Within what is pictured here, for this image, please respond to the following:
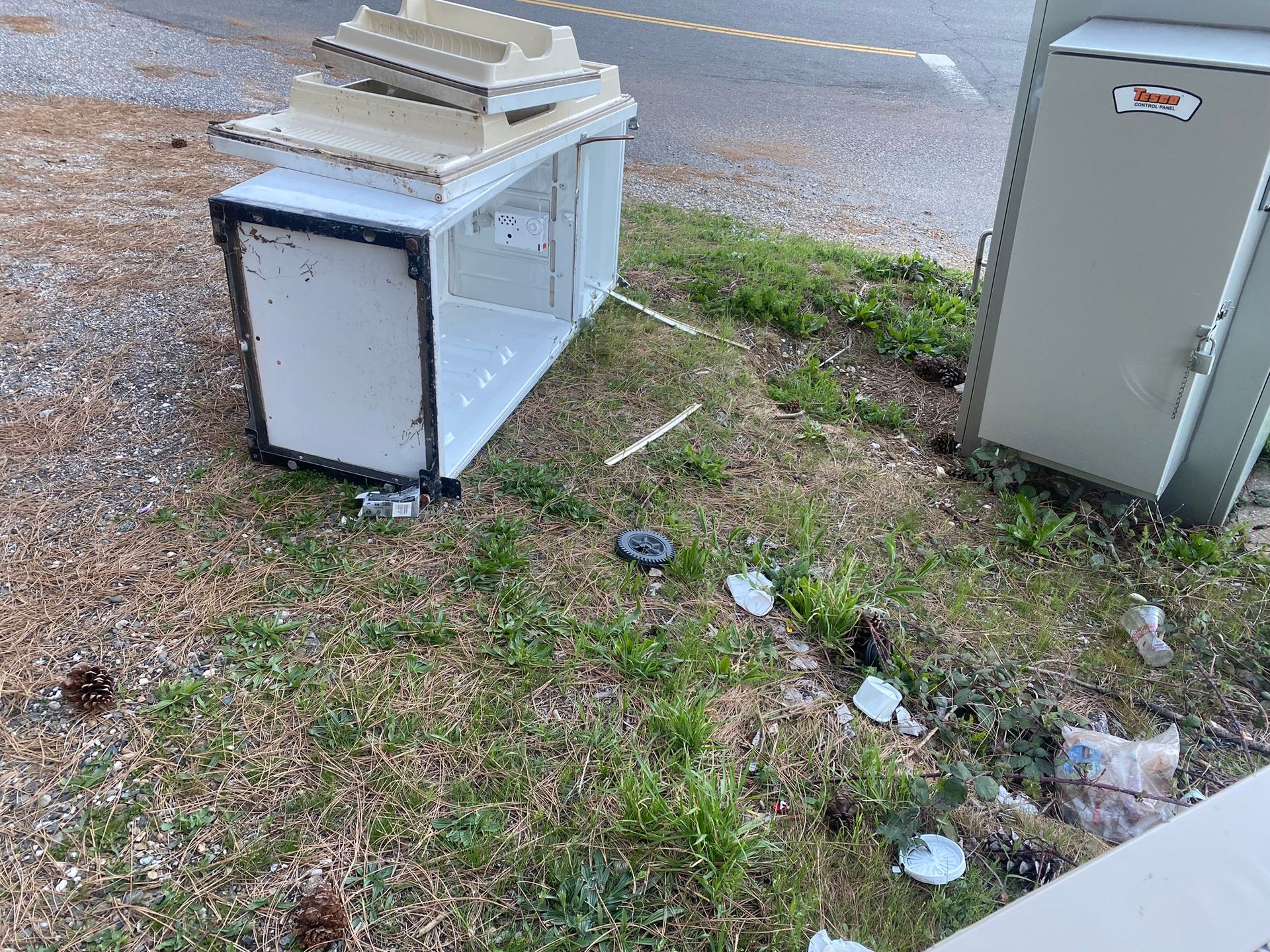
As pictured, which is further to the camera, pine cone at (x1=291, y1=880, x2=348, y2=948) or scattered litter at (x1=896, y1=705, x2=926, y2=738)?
scattered litter at (x1=896, y1=705, x2=926, y2=738)

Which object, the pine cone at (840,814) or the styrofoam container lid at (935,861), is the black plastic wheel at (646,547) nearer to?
the pine cone at (840,814)

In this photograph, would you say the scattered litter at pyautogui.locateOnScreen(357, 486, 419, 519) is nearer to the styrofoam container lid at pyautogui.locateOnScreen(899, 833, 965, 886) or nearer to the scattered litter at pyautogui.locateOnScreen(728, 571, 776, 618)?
the scattered litter at pyautogui.locateOnScreen(728, 571, 776, 618)

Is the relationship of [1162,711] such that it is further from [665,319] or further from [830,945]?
[665,319]

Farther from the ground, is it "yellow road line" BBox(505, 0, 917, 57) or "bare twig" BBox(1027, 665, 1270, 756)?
"yellow road line" BBox(505, 0, 917, 57)

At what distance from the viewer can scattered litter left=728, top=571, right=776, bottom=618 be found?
2789 mm

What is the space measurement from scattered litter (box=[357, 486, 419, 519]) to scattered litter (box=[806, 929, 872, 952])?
5.73 ft

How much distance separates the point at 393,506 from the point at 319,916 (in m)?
1.37

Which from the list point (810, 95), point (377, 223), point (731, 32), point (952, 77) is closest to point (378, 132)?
point (377, 223)

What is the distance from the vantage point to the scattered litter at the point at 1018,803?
224 centimetres

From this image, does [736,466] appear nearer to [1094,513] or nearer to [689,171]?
[1094,513]

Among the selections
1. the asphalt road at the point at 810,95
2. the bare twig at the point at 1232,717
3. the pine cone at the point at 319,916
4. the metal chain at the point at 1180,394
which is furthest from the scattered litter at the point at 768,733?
the asphalt road at the point at 810,95

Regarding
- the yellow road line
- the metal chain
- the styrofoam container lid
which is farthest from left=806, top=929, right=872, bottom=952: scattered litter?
the yellow road line

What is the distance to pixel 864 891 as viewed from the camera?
1972 millimetres

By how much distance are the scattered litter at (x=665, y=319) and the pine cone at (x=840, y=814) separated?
258 cm
